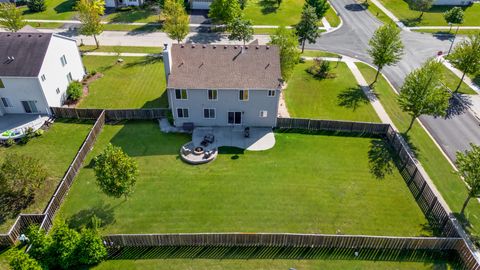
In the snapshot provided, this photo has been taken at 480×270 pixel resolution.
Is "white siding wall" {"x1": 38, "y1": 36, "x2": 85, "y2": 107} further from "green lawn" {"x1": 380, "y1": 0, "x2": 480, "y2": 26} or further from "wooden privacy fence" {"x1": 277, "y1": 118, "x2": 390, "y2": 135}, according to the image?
"green lawn" {"x1": 380, "y1": 0, "x2": 480, "y2": 26}

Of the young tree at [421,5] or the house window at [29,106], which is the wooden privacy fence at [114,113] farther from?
the young tree at [421,5]

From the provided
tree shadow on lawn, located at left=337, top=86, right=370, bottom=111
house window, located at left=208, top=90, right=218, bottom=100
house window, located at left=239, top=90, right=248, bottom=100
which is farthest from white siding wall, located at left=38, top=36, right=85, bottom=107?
tree shadow on lawn, located at left=337, top=86, right=370, bottom=111

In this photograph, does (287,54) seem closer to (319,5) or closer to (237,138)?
(237,138)

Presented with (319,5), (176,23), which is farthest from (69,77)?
(319,5)

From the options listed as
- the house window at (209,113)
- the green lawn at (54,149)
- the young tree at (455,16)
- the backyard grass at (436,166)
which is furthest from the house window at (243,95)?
the young tree at (455,16)

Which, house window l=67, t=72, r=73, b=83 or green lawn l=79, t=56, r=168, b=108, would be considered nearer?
green lawn l=79, t=56, r=168, b=108

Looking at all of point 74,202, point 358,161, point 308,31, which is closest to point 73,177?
point 74,202
